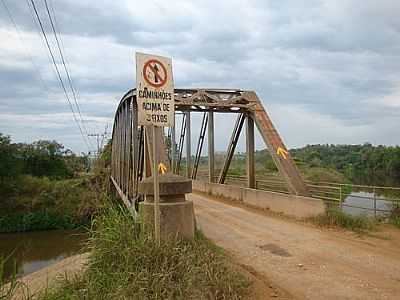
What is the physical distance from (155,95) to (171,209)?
71.1 inches

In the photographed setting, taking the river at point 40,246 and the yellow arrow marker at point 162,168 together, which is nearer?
the yellow arrow marker at point 162,168

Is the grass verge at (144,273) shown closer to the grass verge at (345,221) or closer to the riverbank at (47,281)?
the riverbank at (47,281)

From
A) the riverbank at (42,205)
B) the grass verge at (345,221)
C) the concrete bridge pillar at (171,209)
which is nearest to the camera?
the concrete bridge pillar at (171,209)

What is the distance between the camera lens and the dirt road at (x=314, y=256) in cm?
561

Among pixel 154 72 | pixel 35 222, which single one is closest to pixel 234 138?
pixel 154 72

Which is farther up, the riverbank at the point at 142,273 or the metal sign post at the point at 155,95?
the metal sign post at the point at 155,95

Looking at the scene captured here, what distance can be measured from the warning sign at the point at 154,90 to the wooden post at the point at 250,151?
36.7 ft

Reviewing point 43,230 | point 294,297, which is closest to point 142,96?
point 294,297

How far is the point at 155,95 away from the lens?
5.80 metres

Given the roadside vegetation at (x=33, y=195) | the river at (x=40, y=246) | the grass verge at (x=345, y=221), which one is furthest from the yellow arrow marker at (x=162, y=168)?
the roadside vegetation at (x=33, y=195)

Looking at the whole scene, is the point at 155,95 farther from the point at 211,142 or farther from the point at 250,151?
the point at 211,142

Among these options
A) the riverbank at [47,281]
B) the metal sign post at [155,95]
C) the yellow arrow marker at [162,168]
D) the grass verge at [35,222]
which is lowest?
the grass verge at [35,222]

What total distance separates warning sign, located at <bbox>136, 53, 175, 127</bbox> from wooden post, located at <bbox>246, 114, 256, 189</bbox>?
11.2 m

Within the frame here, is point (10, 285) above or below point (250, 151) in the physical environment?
below
